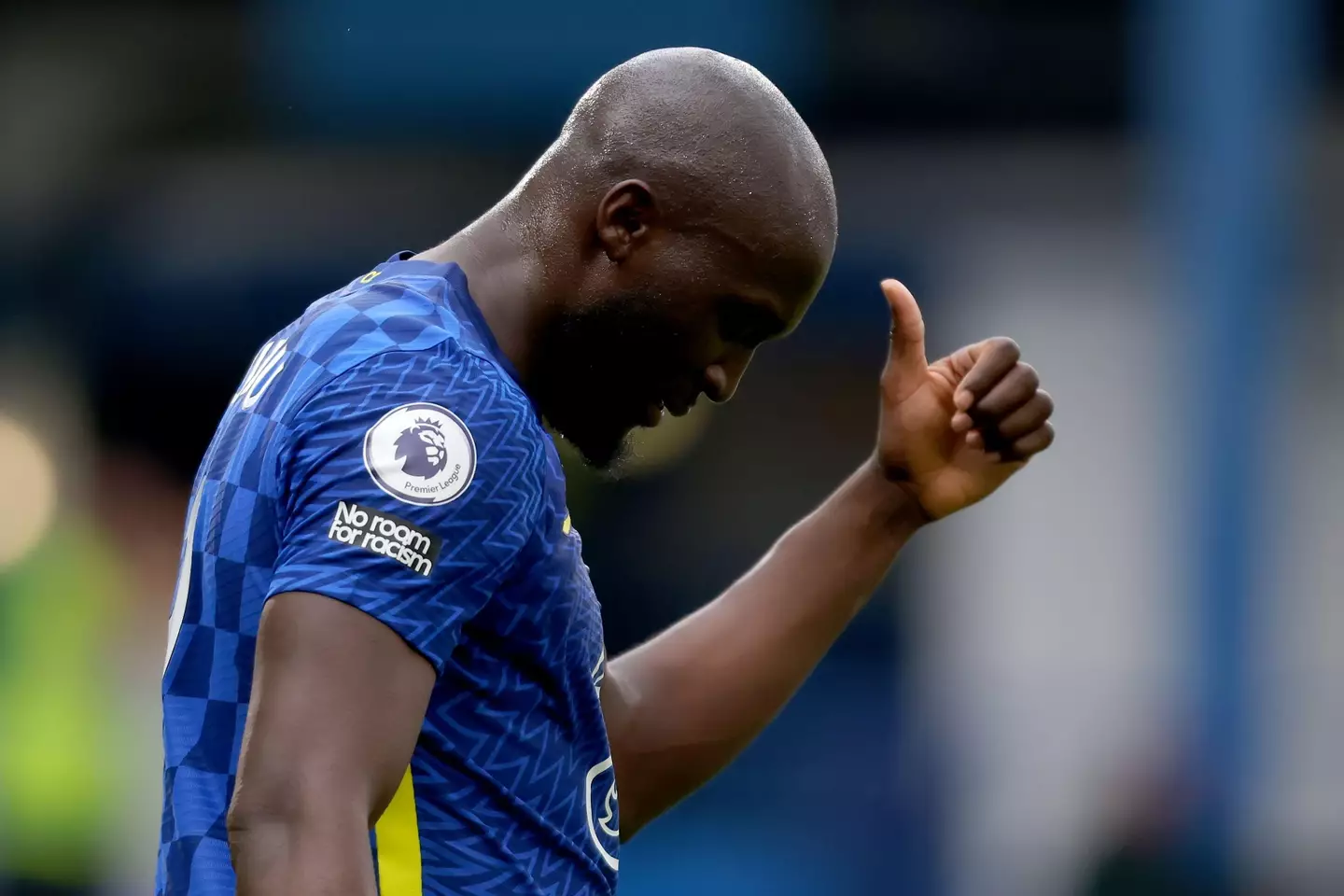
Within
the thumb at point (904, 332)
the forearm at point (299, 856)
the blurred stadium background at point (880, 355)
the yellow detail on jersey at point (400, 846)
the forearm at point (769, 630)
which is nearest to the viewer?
the forearm at point (299, 856)

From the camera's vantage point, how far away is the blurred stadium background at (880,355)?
9172mm

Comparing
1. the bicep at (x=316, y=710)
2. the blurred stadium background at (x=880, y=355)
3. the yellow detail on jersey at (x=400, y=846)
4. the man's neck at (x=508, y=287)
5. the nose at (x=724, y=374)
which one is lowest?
the blurred stadium background at (x=880, y=355)

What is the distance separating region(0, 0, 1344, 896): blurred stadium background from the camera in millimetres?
9172

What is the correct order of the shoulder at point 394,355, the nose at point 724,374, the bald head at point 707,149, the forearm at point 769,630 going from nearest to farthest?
the shoulder at point 394,355
the bald head at point 707,149
the nose at point 724,374
the forearm at point 769,630

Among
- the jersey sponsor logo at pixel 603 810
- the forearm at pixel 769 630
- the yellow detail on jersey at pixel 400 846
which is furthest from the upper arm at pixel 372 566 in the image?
the forearm at pixel 769 630

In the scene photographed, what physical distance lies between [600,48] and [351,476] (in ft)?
30.7

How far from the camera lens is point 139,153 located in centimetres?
1437

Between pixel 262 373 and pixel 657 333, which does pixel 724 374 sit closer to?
pixel 657 333

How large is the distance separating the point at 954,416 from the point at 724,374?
63cm

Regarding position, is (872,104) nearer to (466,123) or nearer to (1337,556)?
(466,123)

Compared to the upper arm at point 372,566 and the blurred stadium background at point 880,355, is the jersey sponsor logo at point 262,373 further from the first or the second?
the blurred stadium background at point 880,355

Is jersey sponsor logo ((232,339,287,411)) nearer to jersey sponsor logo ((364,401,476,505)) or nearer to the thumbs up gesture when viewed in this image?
jersey sponsor logo ((364,401,476,505))

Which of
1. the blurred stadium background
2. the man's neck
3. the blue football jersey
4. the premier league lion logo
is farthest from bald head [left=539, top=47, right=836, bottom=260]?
the blurred stadium background

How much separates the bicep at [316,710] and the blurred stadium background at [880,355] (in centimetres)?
691
